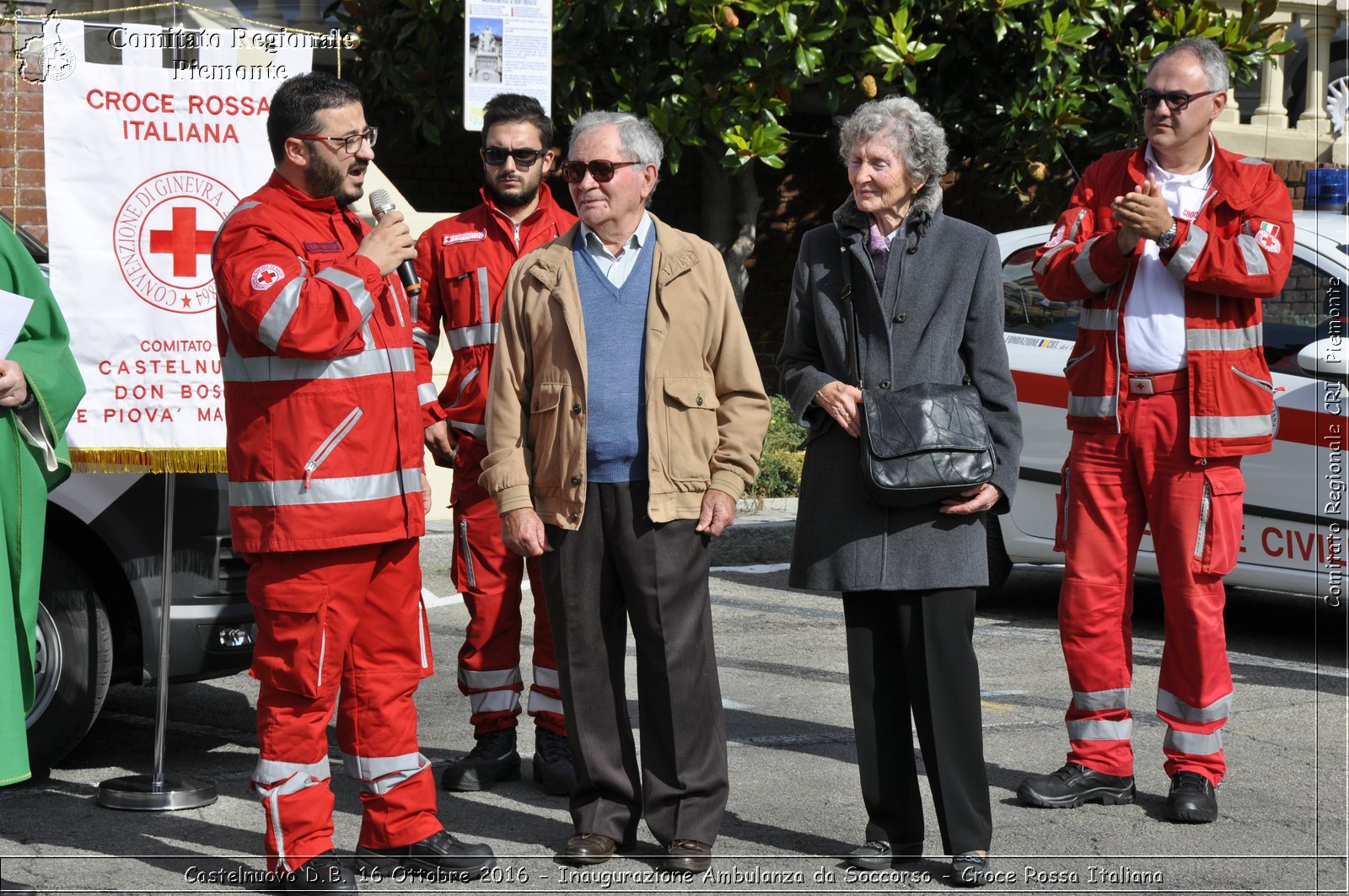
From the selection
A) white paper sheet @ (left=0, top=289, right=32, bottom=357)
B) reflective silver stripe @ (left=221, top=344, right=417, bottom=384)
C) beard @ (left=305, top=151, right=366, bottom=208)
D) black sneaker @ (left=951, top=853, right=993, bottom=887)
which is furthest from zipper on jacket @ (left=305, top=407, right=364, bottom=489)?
black sneaker @ (left=951, top=853, right=993, bottom=887)

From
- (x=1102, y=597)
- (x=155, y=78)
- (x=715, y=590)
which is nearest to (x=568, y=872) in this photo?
(x=1102, y=597)

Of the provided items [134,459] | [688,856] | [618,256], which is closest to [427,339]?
[134,459]

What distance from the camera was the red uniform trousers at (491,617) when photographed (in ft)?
18.0

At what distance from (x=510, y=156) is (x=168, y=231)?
1147 mm

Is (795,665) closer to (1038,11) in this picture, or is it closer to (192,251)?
(192,251)

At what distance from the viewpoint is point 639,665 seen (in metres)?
4.70

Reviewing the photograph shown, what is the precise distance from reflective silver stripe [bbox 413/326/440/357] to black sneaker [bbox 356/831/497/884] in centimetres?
170

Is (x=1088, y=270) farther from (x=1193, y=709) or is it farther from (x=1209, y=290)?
(x=1193, y=709)

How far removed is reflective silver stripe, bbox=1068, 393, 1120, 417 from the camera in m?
5.29

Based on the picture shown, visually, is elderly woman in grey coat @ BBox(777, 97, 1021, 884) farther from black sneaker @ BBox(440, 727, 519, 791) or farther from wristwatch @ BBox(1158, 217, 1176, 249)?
black sneaker @ BBox(440, 727, 519, 791)

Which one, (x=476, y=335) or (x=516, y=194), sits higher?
(x=516, y=194)

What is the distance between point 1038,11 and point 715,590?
4.47 meters

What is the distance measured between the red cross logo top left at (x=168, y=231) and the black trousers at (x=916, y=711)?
2274 millimetres

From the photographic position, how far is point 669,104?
10.6 m
